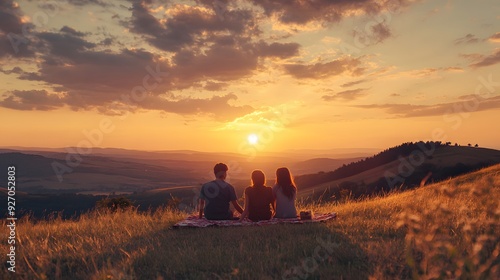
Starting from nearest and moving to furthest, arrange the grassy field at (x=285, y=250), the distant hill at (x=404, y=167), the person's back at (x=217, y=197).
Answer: the grassy field at (x=285, y=250), the person's back at (x=217, y=197), the distant hill at (x=404, y=167)

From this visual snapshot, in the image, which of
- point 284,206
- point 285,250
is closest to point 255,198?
point 284,206

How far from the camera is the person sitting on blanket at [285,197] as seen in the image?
42.0 feet

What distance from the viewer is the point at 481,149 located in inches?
3457

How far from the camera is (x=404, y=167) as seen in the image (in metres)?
91.4

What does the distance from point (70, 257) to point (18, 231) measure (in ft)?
14.7

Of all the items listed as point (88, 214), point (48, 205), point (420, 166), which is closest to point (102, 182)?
point (48, 205)

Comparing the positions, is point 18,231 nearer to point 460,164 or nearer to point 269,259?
point 269,259

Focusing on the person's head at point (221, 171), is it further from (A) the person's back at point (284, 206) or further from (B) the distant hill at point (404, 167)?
(B) the distant hill at point (404, 167)

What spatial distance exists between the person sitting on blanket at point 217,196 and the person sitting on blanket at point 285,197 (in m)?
Result: 1.42

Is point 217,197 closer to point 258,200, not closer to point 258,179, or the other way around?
point 258,200

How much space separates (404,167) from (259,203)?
279ft

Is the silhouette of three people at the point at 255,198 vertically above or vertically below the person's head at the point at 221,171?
below

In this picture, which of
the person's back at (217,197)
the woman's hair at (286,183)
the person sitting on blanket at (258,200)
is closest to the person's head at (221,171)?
the person's back at (217,197)

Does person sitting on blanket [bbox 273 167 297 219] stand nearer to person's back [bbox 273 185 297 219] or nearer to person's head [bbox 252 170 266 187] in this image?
person's back [bbox 273 185 297 219]
